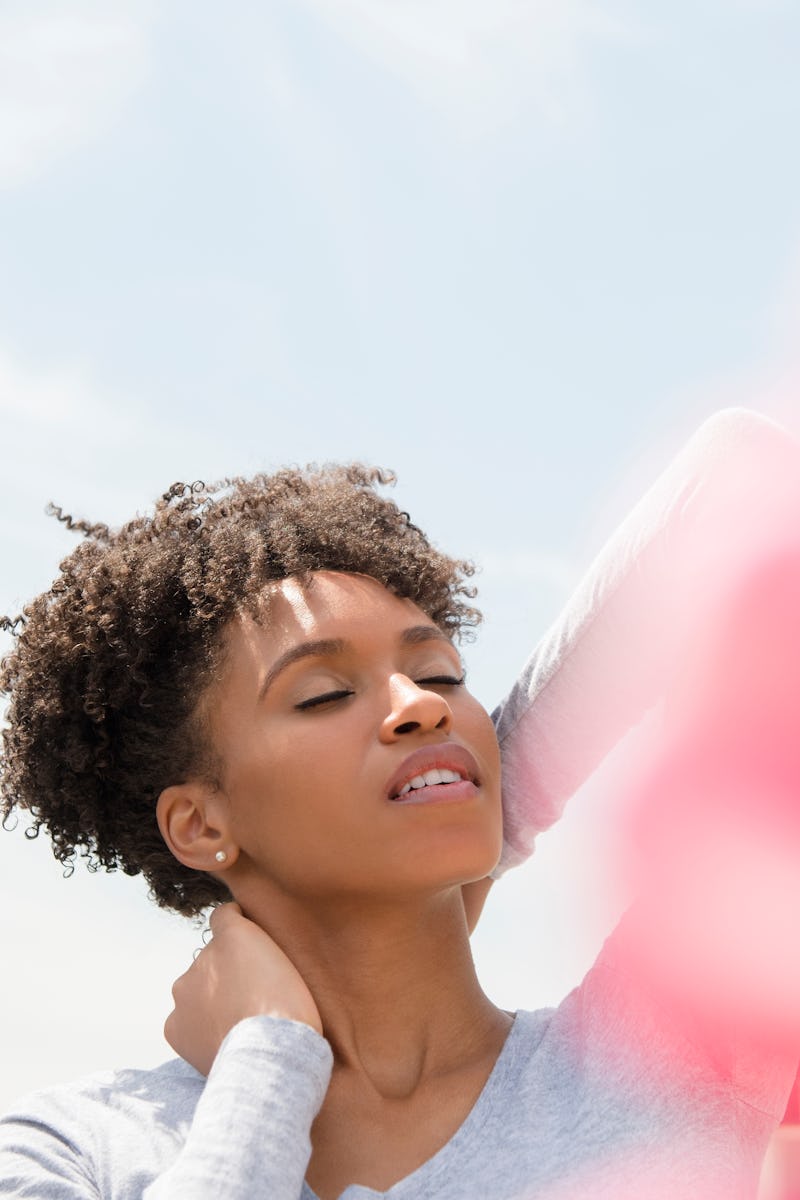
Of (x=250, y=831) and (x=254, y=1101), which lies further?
(x=250, y=831)

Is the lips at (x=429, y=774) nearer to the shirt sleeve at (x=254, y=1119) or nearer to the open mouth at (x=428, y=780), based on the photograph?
the open mouth at (x=428, y=780)

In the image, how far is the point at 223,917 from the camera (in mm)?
3172

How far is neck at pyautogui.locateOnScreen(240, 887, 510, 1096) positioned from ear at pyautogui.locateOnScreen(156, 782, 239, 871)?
197 millimetres

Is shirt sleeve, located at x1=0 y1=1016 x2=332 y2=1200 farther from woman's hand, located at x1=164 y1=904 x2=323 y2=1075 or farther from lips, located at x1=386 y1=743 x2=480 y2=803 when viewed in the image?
lips, located at x1=386 y1=743 x2=480 y2=803

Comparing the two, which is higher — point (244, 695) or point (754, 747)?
point (244, 695)

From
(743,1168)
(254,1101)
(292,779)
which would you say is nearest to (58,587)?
(292,779)

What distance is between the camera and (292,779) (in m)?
3.05

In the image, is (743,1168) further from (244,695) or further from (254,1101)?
(244,695)

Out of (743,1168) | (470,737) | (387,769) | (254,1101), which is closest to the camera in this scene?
(254,1101)

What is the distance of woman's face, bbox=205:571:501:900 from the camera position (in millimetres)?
2951

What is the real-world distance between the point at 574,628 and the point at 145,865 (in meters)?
1.39

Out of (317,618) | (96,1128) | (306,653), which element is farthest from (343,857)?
(96,1128)

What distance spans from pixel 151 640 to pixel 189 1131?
4.10 ft

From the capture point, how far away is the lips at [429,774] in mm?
2963
